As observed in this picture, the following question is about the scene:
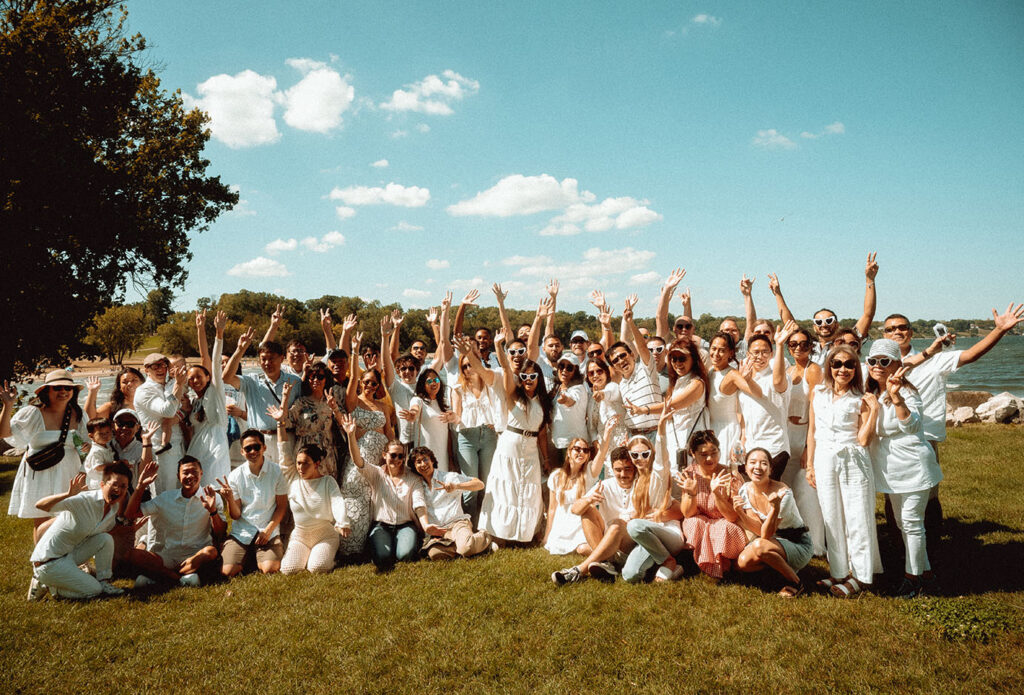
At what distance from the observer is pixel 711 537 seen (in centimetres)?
578

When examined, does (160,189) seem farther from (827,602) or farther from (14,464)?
(827,602)

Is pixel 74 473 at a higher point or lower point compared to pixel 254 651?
higher

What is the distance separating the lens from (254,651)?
15.7ft

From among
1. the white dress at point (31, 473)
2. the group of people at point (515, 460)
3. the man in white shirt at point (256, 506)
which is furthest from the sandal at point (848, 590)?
the white dress at point (31, 473)

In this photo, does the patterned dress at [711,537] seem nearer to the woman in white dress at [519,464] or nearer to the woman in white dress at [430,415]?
the woman in white dress at [519,464]

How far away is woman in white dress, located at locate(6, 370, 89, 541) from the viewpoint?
20.3 ft

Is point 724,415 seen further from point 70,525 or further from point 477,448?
point 70,525

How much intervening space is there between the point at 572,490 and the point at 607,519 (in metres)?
0.56

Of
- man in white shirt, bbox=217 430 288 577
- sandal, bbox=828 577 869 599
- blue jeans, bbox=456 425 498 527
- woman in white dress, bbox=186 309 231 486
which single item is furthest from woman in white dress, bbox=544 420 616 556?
woman in white dress, bbox=186 309 231 486

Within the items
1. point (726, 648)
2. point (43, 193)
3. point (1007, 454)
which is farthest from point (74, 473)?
point (1007, 454)

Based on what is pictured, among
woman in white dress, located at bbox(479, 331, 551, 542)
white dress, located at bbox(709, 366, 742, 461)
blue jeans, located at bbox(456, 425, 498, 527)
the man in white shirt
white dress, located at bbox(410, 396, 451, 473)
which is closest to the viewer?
white dress, located at bbox(709, 366, 742, 461)

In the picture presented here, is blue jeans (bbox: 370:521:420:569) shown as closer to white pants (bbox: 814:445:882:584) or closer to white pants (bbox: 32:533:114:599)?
white pants (bbox: 32:533:114:599)

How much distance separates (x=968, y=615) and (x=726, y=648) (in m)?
2.15

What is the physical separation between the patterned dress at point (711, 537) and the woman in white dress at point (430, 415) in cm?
335
